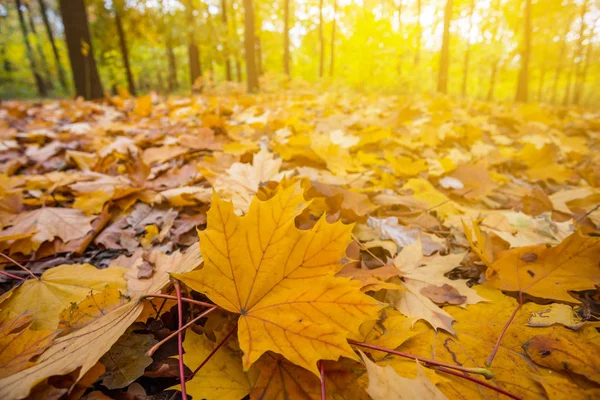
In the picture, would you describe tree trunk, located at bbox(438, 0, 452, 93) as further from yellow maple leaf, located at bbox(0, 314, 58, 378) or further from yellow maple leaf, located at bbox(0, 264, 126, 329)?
yellow maple leaf, located at bbox(0, 314, 58, 378)

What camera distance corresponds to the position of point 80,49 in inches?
232

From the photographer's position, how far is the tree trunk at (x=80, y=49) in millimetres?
5667

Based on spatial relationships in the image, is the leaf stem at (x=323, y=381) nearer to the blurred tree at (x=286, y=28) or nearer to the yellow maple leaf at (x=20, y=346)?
the yellow maple leaf at (x=20, y=346)

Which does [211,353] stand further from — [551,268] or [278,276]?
[551,268]

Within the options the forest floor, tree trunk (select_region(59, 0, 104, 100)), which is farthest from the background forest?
the forest floor

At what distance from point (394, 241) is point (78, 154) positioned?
6.23 feet

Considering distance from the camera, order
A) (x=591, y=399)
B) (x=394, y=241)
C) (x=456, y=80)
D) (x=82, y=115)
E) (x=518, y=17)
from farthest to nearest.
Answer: (x=456, y=80) < (x=518, y=17) < (x=82, y=115) < (x=394, y=241) < (x=591, y=399)

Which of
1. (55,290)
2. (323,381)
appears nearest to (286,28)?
(55,290)

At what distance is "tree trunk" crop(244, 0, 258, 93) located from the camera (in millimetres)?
7441

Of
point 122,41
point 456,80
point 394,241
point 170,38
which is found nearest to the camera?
point 394,241

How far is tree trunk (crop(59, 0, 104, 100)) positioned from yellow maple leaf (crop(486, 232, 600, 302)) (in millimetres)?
7493

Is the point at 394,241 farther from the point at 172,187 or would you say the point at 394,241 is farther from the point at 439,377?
the point at 172,187

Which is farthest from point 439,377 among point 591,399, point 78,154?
point 78,154

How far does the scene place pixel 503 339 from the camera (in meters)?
0.69
